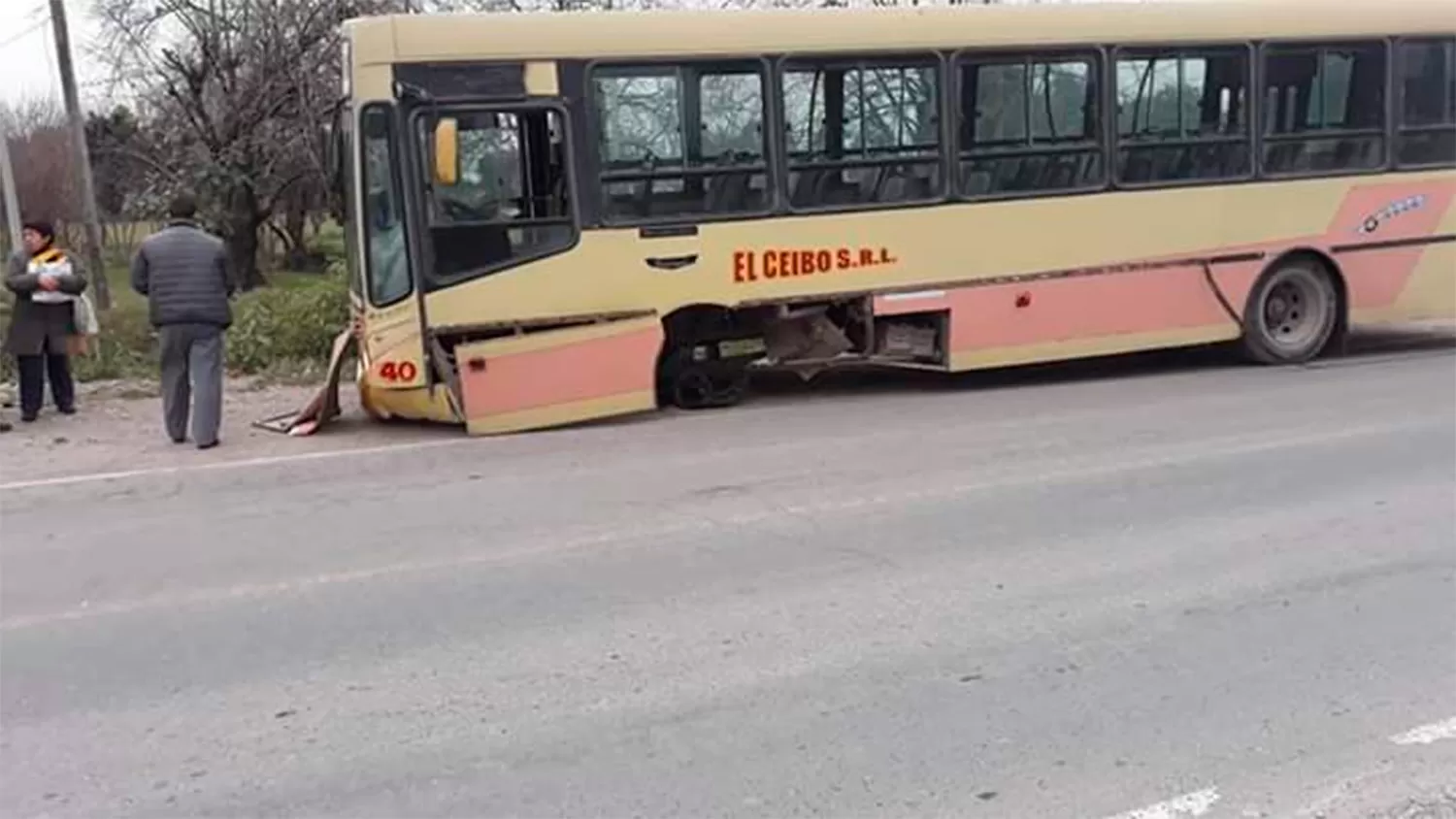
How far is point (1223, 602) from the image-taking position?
17.2 feet

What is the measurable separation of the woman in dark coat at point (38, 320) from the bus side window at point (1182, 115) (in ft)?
27.8

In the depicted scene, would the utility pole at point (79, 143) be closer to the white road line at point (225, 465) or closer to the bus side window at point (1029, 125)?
the white road line at point (225, 465)

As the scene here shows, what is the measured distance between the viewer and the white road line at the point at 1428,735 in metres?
3.99

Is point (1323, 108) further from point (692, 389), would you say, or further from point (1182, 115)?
point (692, 389)

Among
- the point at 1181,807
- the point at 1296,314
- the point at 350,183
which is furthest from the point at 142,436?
the point at 1296,314

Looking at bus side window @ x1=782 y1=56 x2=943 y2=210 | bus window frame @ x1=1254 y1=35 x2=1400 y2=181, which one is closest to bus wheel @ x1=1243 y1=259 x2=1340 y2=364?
bus window frame @ x1=1254 y1=35 x2=1400 y2=181

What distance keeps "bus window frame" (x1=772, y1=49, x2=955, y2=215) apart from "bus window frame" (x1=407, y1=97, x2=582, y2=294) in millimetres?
1569

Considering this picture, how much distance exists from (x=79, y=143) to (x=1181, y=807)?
2213 cm

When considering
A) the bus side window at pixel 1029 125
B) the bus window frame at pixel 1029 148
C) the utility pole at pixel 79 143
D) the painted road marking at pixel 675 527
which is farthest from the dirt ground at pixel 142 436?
the utility pole at pixel 79 143

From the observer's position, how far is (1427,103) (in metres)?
12.0

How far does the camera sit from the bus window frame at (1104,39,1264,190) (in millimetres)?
11078

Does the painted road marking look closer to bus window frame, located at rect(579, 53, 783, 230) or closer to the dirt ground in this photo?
the dirt ground

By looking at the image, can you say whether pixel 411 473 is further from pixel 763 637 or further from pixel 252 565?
pixel 763 637

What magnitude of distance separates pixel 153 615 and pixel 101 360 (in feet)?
29.0
